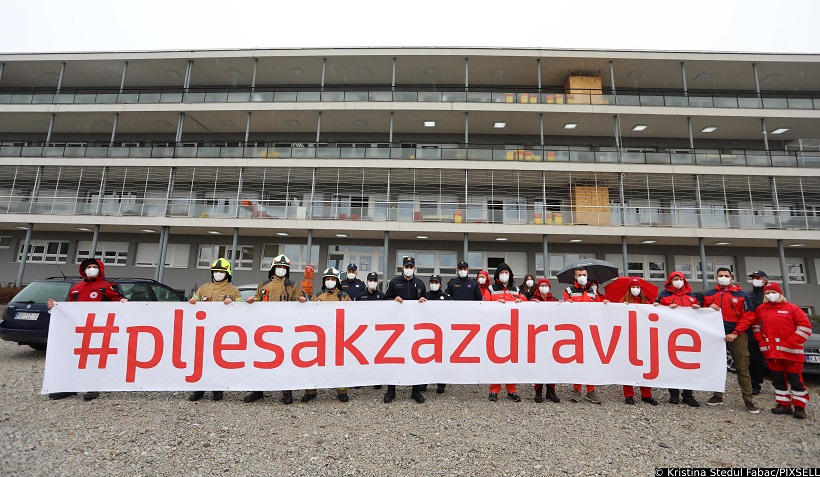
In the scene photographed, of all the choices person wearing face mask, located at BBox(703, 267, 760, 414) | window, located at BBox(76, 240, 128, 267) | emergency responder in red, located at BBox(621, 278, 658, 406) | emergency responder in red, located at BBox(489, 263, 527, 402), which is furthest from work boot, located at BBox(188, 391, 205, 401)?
window, located at BBox(76, 240, 128, 267)

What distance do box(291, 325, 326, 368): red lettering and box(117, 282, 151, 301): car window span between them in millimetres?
4683

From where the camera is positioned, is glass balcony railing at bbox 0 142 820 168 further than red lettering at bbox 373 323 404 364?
Answer: Yes

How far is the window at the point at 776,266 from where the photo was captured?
793 inches

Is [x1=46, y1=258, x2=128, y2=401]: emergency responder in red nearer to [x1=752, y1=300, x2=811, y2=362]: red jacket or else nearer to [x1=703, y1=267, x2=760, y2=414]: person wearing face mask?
[x1=703, y1=267, x2=760, y2=414]: person wearing face mask

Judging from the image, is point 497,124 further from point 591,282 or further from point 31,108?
point 31,108

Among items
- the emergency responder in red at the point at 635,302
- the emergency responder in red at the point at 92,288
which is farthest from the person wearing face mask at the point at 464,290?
the emergency responder in red at the point at 92,288

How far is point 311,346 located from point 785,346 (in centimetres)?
625

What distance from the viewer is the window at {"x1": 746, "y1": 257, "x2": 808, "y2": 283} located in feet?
66.1

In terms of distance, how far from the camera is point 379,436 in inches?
158

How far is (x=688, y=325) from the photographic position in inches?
208

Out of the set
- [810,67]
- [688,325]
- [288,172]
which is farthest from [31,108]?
[810,67]

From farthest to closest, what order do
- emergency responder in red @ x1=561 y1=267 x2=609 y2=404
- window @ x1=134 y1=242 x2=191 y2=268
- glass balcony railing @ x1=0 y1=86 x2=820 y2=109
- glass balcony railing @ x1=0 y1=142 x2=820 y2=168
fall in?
1. window @ x1=134 y1=242 x2=191 y2=268
2. glass balcony railing @ x1=0 y1=86 x2=820 y2=109
3. glass balcony railing @ x1=0 y1=142 x2=820 y2=168
4. emergency responder in red @ x1=561 y1=267 x2=609 y2=404

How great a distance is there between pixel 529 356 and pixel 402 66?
2078 cm

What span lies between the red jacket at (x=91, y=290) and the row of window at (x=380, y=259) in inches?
556
